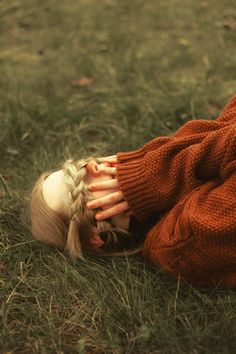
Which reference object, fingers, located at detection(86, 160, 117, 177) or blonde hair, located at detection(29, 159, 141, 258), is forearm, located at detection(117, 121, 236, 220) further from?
blonde hair, located at detection(29, 159, 141, 258)

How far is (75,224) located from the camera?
1.99m

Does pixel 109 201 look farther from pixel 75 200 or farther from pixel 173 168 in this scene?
pixel 173 168

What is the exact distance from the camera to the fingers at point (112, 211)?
1994 mm

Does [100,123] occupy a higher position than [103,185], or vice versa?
[103,185]

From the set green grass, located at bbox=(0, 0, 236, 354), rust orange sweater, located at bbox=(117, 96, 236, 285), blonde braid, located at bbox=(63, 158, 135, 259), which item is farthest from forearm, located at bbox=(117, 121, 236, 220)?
green grass, located at bbox=(0, 0, 236, 354)

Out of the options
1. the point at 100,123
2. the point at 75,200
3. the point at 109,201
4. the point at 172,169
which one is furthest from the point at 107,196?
the point at 100,123

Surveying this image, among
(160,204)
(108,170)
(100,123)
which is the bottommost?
(100,123)

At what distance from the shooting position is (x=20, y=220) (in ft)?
7.52

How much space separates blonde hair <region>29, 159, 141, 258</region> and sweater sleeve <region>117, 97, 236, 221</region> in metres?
0.14

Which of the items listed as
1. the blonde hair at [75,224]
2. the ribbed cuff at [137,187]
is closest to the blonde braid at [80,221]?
the blonde hair at [75,224]

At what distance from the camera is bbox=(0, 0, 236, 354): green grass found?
5.73 feet

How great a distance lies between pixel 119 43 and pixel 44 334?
2549 millimetres

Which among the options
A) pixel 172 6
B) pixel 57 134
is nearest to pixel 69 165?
pixel 57 134

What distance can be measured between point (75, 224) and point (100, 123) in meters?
1.12
